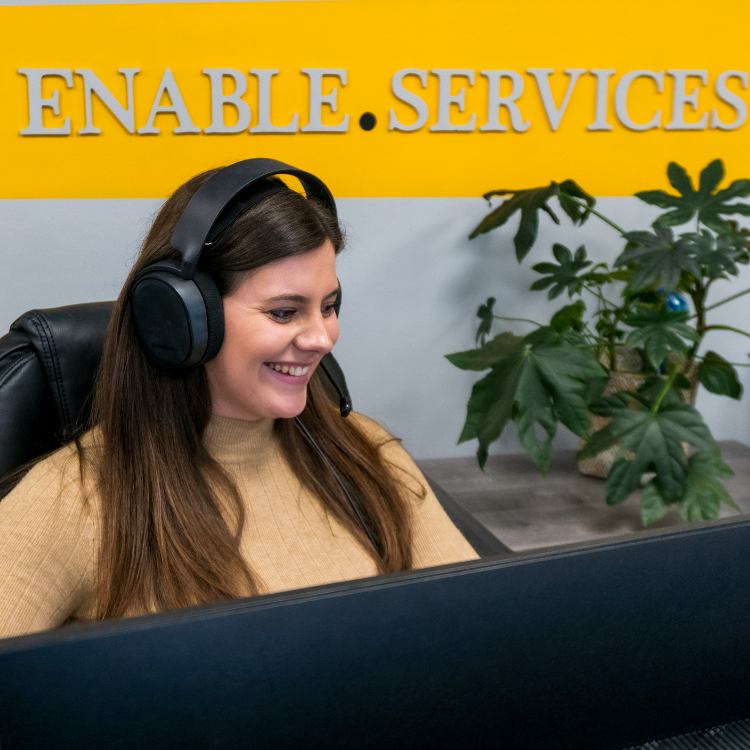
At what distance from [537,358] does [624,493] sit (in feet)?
0.94

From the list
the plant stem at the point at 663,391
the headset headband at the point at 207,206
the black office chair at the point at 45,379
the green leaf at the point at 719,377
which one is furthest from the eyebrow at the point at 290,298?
the green leaf at the point at 719,377

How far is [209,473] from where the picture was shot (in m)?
1.12

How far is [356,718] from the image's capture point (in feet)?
1.51

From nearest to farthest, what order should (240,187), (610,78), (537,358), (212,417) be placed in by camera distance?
(240,187) → (212,417) → (537,358) → (610,78)

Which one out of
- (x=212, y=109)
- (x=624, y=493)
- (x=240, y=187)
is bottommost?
(x=624, y=493)

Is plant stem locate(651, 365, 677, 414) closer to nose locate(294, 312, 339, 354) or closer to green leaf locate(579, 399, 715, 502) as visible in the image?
green leaf locate(579, 399, 715, 502)

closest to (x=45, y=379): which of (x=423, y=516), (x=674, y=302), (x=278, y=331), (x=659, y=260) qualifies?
(x=278, y=331)

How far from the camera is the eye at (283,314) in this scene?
1.04 meters

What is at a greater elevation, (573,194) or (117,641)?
(573,194)

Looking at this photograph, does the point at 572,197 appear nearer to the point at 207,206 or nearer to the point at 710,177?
the point at 710,177

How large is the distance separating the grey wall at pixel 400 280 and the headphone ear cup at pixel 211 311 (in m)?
0.93

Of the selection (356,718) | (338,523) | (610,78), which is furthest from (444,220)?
(356,718)

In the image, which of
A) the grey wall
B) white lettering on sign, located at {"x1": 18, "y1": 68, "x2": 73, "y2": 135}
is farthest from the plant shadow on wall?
white lettering on sign, located at {"x1": 18, "y1": 68, "x2": 73, "y2": 135}

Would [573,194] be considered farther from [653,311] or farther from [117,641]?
[117,641]
